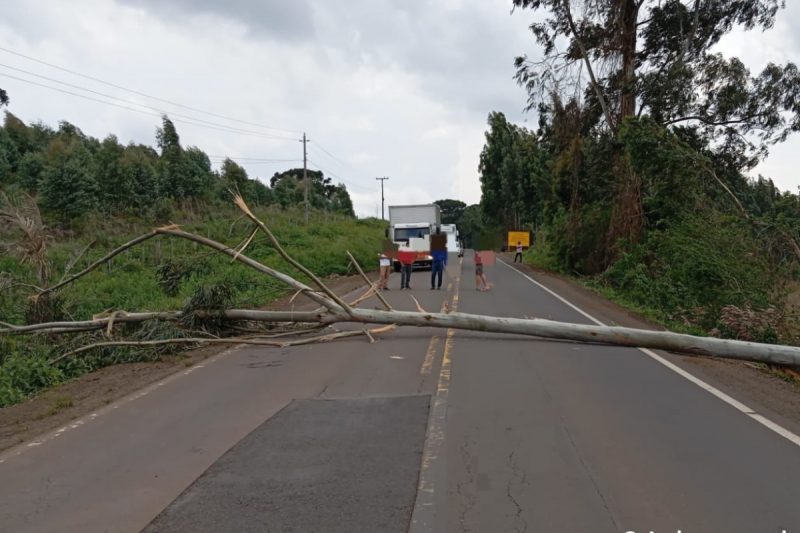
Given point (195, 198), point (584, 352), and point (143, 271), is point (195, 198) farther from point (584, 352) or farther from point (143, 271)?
point (584, 352)

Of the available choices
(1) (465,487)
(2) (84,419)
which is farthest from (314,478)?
(2) (84,419)

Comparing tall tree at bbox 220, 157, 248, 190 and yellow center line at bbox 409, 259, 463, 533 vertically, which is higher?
tall tree at bbox 220, 157, 248, 190

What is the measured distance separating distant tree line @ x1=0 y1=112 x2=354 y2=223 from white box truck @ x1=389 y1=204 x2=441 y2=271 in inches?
497

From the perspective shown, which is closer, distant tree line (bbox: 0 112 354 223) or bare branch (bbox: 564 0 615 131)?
bare branch (bbox: 564 0 615 131)

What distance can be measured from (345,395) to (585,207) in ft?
83.0

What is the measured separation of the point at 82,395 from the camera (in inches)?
303

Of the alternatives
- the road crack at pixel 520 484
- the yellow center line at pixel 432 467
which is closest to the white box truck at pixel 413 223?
the yellow center line at pixel 432 467

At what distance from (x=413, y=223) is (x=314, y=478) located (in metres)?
25.6

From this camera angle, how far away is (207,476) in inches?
189

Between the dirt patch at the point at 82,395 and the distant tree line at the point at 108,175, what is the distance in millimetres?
24438

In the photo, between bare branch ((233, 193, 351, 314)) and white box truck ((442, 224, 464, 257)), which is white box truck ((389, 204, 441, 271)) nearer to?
white box truck ((442, 224, 464, 257))

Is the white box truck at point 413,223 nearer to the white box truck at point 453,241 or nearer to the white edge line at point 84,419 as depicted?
the white box truck at point 453,241

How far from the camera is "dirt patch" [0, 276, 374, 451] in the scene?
6402 mm

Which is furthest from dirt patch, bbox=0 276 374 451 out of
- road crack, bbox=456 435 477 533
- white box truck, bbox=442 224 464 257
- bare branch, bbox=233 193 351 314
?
white box truck, bbox=442 224 464 257
